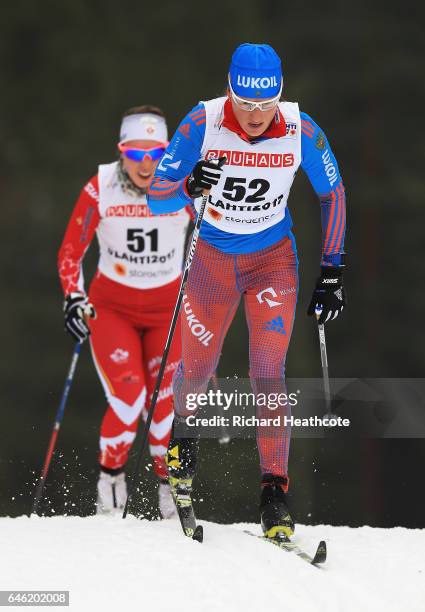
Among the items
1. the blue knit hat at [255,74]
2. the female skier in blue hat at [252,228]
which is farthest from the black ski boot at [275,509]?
the blue knit hat at [255,74]

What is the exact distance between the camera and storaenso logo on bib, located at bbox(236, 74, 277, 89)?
412cm

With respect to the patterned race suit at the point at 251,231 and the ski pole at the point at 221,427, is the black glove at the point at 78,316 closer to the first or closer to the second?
the ski pole at the point at 221,427

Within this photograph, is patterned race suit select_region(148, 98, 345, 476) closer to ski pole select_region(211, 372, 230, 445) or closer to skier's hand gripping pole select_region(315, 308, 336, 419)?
skier's hand gripping pole select_region(315, 308, 336, 419)

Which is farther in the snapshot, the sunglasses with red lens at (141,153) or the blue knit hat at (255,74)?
the sunglasses with red lens at (141,153)

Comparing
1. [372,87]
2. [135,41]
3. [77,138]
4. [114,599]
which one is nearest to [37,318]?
[77,138]

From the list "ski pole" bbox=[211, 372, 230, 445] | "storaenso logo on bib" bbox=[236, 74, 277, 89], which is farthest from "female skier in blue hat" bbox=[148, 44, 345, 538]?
"ski pole" bbox=[211, 372, 230, 445]

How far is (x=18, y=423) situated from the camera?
1127 cm

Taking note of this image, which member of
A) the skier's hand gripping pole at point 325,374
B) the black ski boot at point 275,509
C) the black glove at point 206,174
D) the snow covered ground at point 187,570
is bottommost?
the snow covered ground at point 187,570

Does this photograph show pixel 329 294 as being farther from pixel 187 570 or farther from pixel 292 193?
pixel 292 193

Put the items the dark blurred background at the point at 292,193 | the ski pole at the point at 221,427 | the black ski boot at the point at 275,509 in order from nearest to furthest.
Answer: the black ski boot at the point at 275,509 → the ski pole at the point at 221,427 → the dark blurred background at the point at 292,193

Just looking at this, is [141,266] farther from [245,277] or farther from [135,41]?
[135,41]

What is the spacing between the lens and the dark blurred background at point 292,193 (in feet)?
36.9

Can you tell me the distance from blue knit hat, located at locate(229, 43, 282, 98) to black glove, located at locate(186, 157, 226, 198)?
0.88 feet

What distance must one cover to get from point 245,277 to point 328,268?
13.5 inches
